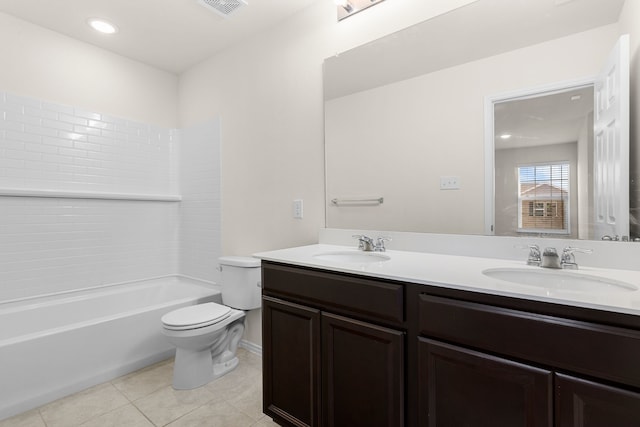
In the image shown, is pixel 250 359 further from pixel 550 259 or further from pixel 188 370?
pixel 550 259

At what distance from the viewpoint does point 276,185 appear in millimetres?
2330

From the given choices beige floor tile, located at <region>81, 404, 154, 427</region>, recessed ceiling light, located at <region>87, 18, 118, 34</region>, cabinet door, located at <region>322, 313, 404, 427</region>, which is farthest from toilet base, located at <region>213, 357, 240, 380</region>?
recessed ceiling light, located at <region>87, 18, 118, 34</region>

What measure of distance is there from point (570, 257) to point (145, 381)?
8.22ft

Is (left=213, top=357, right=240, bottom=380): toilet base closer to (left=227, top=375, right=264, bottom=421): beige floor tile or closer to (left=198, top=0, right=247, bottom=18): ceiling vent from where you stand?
(left=227, top=375, right=264, bottom=421): beige floor tile

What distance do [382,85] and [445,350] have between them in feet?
4.73

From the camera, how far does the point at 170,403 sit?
1.84 metres

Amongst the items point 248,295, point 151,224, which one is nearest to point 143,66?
point 151,224

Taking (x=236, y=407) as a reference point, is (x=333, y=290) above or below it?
above

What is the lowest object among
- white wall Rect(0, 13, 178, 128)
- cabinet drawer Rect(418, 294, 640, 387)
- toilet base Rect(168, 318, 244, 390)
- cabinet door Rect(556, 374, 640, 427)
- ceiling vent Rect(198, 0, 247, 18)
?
toilet base Rect(168, 318, 244, 390)

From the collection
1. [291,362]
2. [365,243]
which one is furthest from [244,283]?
[365,243]

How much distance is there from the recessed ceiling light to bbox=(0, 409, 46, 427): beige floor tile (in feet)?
8.50

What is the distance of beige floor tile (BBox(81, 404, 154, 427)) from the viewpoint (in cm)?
165

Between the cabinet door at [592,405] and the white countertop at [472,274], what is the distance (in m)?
0.21

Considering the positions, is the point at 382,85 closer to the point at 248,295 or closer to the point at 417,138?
the point at 417,138
